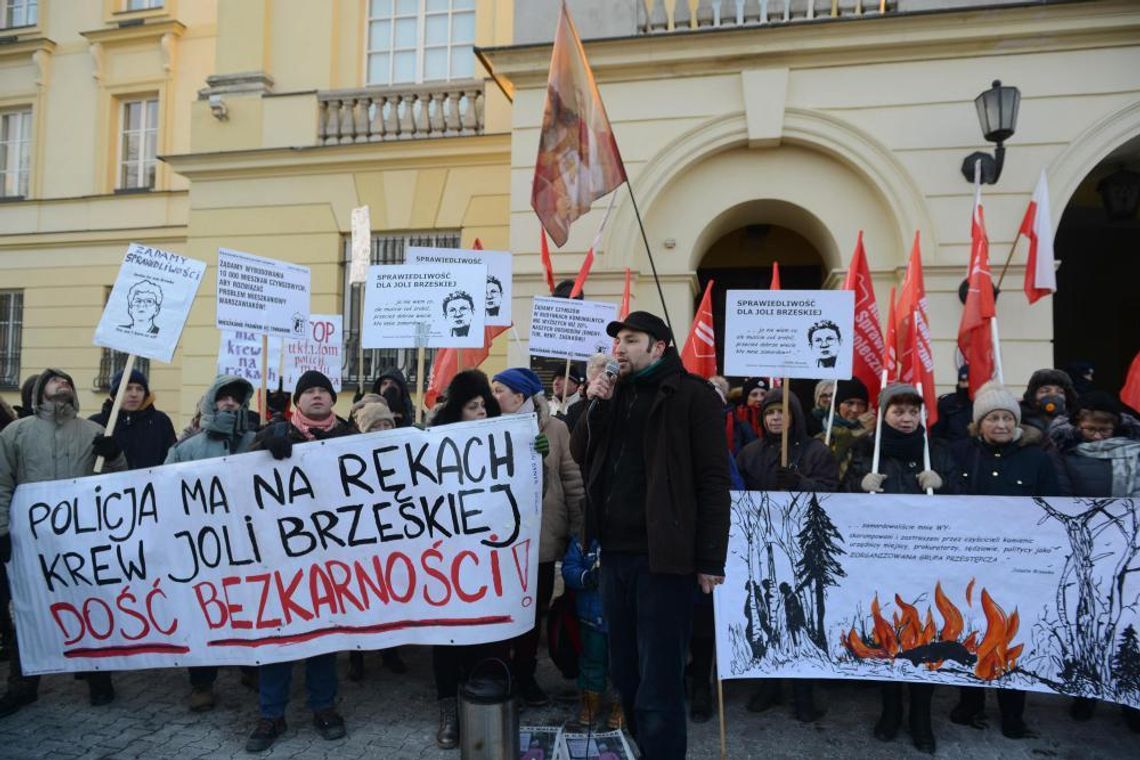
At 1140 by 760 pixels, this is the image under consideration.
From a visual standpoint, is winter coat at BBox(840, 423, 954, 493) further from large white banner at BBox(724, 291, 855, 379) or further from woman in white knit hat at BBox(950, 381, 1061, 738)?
large white banner at BBox(724, 291, 855, 379)

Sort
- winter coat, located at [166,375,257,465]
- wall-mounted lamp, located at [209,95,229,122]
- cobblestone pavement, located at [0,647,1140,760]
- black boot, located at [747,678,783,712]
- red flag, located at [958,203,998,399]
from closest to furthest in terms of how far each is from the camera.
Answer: cobblestone pavement, located at [0,647,1140,760] → black boot, located at [747,678,783,712] → winter coat, located at [166,375,257,465] → red flag, located at [958,203,998,399] → wall-mounted lamp, located at [209,95,229,122]

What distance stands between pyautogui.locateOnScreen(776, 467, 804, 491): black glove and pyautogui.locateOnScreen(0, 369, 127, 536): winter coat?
13.1 feet

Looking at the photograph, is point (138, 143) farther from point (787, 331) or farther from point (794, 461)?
point (794, 461)

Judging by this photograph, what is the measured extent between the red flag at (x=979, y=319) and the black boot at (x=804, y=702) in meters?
3.48

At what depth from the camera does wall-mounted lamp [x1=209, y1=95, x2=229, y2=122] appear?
11.5m

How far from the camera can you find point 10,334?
1550cm

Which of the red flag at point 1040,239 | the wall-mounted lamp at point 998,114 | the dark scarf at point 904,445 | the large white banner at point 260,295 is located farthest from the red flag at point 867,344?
the large white banner at point 260,295

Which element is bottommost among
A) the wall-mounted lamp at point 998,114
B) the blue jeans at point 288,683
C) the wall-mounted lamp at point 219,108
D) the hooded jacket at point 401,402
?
the blue jeans at point 288,683

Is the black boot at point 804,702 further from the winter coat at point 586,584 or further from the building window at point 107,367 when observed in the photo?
the building window at point 107,367

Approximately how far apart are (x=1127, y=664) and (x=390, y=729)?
12.5 feet

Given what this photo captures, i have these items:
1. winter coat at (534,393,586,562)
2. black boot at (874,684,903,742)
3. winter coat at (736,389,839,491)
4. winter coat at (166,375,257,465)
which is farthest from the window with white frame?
black boot at (874,684,903,742)

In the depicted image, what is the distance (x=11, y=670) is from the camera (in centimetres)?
471

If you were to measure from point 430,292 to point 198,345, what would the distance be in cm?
801

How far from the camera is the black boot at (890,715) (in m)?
4.24
